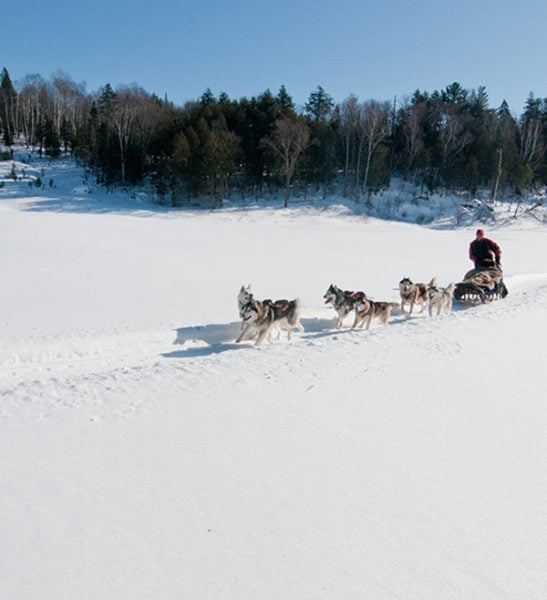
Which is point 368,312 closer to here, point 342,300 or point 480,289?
point 342,300

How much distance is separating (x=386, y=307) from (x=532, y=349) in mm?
2859

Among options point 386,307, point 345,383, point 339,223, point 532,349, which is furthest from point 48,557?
point 339,223

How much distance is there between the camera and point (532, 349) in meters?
6.34

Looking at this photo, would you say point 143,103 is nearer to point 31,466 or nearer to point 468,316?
point 468,316

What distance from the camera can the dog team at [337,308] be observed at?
728 cm

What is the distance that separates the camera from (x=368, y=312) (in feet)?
27.2

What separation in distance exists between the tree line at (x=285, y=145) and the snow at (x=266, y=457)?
92.6ft

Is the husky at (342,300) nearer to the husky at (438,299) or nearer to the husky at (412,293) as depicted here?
the husky at (412,293)

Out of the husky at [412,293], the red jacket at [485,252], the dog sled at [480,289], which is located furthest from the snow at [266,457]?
the red jacket at [485,252]

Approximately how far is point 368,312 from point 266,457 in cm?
536

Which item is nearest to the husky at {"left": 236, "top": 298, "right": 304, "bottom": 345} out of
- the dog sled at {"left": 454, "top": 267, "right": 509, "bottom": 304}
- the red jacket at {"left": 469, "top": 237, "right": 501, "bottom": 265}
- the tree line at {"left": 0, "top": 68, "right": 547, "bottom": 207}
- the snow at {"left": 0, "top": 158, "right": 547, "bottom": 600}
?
the snow at {"left": 0, "top": 158, "right": 547, "bottom": 600}

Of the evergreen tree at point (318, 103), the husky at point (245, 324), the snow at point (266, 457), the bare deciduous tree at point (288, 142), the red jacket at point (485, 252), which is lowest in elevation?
the snow at point (266, 457)

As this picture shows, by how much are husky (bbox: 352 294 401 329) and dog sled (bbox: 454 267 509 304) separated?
309cm

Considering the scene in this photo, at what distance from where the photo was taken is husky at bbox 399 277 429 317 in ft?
30.6
